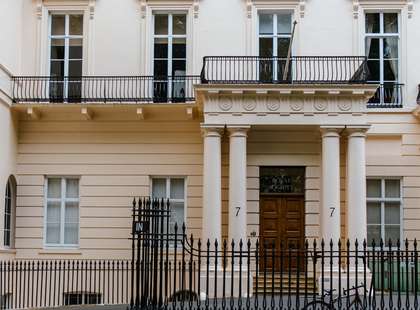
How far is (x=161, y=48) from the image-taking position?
2247 cm

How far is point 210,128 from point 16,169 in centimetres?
627

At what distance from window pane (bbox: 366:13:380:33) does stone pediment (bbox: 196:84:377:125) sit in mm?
3623

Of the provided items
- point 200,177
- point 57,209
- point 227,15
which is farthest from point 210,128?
point 57,209

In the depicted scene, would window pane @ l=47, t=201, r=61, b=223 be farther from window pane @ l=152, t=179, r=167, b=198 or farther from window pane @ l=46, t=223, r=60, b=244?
window pane @ l=152, t=179, r=167, b=198

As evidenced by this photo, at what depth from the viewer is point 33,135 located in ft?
72.1

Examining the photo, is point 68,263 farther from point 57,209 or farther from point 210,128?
point 210,128

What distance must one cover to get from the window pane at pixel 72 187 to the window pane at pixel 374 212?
8.65m

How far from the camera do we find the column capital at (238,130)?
64.4ft

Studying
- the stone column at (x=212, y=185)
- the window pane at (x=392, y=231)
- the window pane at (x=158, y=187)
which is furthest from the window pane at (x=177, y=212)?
the window pane at (x=392, y=231)

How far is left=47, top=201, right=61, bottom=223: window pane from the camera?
72.0 feet

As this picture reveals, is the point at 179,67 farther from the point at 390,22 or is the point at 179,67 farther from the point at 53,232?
the point at 390,22

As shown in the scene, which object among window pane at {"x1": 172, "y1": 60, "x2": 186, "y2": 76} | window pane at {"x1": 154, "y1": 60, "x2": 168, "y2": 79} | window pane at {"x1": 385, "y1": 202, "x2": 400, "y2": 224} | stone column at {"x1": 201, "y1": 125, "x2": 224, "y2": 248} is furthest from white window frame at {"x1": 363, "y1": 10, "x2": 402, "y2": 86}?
window pane at {"x1": 154, "y1": 60, "x2": 168, "y2": 79}

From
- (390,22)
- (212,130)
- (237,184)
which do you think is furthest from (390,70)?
(237,184)

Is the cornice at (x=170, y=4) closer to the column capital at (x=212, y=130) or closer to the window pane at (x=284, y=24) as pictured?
the window pane at (x=284, y=24)
